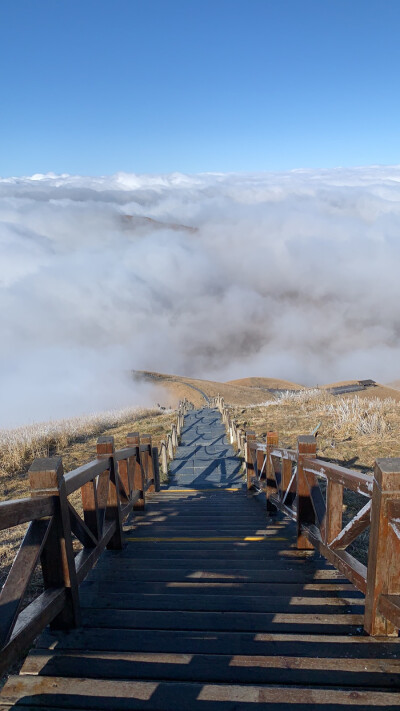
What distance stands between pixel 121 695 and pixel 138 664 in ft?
0.88

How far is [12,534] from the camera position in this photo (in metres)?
7.28

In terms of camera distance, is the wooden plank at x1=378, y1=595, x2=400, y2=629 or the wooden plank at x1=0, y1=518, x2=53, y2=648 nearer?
the wooden plank at x1=0, y1=518, x2=53, y2=648

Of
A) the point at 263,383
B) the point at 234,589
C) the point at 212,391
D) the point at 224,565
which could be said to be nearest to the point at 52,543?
the point at 234,589

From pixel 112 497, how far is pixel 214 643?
2282 millimetres

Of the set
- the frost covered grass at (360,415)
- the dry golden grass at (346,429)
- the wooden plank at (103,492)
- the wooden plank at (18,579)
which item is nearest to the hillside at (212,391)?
the dry golden grass at (346,429)

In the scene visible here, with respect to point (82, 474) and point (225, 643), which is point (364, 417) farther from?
point (225, 643)

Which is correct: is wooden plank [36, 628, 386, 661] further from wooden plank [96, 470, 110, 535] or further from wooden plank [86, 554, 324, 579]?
wooden plank [96, 470, 110, 535]

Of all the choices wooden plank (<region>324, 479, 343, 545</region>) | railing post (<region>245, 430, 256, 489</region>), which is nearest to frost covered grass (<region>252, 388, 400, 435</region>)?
railing post (<region>245, 430, 256, 489</region>)

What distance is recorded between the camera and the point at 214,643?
2.92 meters

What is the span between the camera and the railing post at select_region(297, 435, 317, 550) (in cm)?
474

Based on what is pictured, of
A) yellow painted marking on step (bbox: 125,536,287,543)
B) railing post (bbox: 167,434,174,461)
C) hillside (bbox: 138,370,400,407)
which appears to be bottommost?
hillside (bbox: 138,370,400,407)

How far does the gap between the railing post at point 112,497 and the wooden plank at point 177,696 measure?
2286 mm

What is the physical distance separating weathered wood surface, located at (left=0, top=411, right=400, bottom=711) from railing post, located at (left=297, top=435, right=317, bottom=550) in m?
0.15

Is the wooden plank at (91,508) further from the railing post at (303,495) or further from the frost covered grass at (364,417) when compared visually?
the frost covered grass at (364,417)
